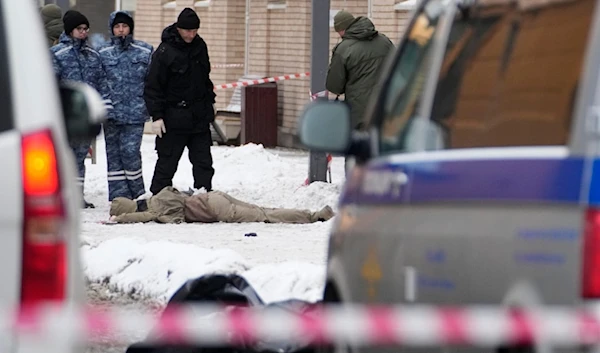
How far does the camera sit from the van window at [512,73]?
418cm

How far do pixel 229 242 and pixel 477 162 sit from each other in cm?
815

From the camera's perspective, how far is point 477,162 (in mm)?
4477

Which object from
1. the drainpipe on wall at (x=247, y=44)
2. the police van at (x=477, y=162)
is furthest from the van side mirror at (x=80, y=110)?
the drainpipe on wall at (x=247, y=44)

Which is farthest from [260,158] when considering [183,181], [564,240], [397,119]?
[564,240]

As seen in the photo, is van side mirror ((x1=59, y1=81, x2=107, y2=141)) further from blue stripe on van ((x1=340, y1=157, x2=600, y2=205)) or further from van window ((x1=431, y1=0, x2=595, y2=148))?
van window ((x1=431, y1=0, x2=595, y2=148))

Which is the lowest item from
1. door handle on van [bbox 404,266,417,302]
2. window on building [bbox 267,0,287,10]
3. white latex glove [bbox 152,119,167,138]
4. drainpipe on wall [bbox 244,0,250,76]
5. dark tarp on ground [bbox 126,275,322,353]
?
drainpipe on wall [bbox 244,0,250,76]

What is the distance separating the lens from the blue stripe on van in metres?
3.99

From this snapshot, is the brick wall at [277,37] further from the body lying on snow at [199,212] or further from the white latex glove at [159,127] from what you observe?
the body lying on snow at [199,212]

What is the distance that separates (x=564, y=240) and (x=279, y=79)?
831 inches

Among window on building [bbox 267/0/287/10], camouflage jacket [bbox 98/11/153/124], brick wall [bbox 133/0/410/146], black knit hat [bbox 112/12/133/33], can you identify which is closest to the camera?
black knit hat [bbox 112/12/133/33]

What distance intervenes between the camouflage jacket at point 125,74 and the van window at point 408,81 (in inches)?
388

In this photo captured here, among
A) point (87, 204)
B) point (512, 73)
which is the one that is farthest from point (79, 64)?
point (512, 73)

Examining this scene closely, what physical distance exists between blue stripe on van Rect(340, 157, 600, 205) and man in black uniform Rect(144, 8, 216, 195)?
971cm

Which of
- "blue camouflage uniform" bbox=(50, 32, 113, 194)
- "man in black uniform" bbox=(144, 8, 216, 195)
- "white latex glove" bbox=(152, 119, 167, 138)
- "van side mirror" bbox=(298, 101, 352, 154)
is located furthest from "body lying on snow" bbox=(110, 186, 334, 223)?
"van side mirror" bbox=(298, 101, 352, 154)
